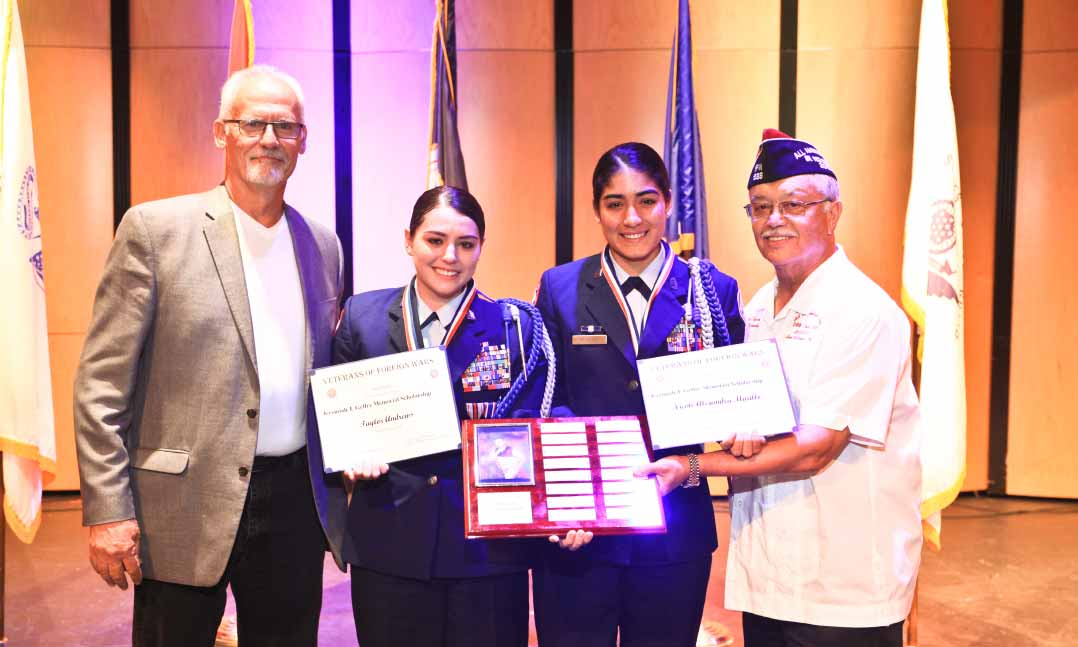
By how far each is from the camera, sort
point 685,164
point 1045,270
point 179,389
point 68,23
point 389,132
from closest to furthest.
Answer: point 179,389 < point 685,164 < point 68,23 < point 389,132 < point 1045,270

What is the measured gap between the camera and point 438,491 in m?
2.10

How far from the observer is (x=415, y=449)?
2012mm

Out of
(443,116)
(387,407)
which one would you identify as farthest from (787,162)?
(443,116)

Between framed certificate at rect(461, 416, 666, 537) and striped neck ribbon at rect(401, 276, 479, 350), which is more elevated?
striped neck ribbon at rect(401, 276, 479, 350)

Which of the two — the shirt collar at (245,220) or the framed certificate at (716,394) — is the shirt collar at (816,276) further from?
the shirt collar at (245,220)

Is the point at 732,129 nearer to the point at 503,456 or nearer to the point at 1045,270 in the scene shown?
the point at 1045,270

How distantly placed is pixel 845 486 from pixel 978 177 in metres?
5.02

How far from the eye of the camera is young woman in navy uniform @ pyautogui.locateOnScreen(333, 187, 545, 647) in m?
2.07

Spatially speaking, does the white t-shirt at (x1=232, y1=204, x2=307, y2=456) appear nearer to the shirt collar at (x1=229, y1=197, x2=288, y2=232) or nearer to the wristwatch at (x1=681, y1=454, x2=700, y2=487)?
the shirt collar at (x1=229, y1=197, x2=288, y2=232)

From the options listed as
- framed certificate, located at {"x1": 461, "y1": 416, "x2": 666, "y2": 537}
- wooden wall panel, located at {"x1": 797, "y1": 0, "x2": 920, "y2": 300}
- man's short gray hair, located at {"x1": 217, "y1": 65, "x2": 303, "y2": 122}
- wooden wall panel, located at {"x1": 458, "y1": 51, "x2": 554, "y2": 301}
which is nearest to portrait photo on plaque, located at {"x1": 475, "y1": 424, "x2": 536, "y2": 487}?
framed certificate, located at {"x1": 461, "y1": 416, "x2": 666, "y2": 537}

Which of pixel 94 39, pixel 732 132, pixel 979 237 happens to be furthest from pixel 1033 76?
pixel 94 39

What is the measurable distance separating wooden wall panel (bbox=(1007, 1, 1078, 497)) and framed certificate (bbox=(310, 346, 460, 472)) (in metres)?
5.63

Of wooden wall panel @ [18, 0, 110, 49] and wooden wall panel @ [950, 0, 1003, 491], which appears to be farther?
wooden wall panel @ [950, 0, 1003, 491]

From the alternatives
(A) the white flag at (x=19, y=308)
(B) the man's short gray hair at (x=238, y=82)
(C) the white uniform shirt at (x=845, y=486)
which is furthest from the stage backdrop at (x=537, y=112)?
(C) the white uniform shirt at (x=845, y=486)
